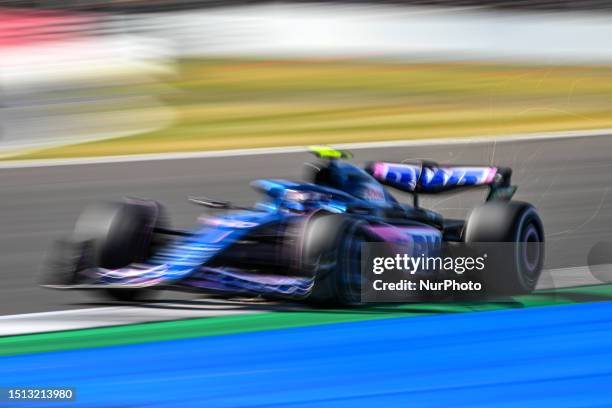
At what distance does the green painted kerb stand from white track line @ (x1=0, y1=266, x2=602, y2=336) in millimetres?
77

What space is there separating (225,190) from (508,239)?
3.71 m

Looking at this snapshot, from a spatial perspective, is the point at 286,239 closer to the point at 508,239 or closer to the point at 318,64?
the point at 508,239

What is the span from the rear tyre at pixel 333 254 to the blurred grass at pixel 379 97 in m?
6.26

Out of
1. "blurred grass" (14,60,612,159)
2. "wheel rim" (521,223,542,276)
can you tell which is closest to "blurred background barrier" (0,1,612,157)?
"blurred grass" (14,60,612,159)

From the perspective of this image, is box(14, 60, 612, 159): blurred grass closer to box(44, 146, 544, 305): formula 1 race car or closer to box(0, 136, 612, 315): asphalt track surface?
box(0, 136, 612, 315): asphalt track surface

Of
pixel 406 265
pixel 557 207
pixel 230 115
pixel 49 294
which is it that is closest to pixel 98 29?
pixel 230 115

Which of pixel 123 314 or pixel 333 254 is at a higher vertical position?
pixel 333 254

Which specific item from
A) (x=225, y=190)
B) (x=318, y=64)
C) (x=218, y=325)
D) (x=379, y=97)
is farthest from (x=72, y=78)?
(x=218, y=325)

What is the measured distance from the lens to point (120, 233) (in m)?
5.78

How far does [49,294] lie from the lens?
6.29 meters

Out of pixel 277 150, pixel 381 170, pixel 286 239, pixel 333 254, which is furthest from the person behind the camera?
pixel 277 150

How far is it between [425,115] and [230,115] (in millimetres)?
1981

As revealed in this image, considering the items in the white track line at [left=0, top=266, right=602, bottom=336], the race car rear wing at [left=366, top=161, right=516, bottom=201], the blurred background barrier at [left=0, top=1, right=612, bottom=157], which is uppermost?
the blurred background barrier at [left=0, top=1, right=612, bottom=157]

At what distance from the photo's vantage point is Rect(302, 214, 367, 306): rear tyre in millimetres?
5387
